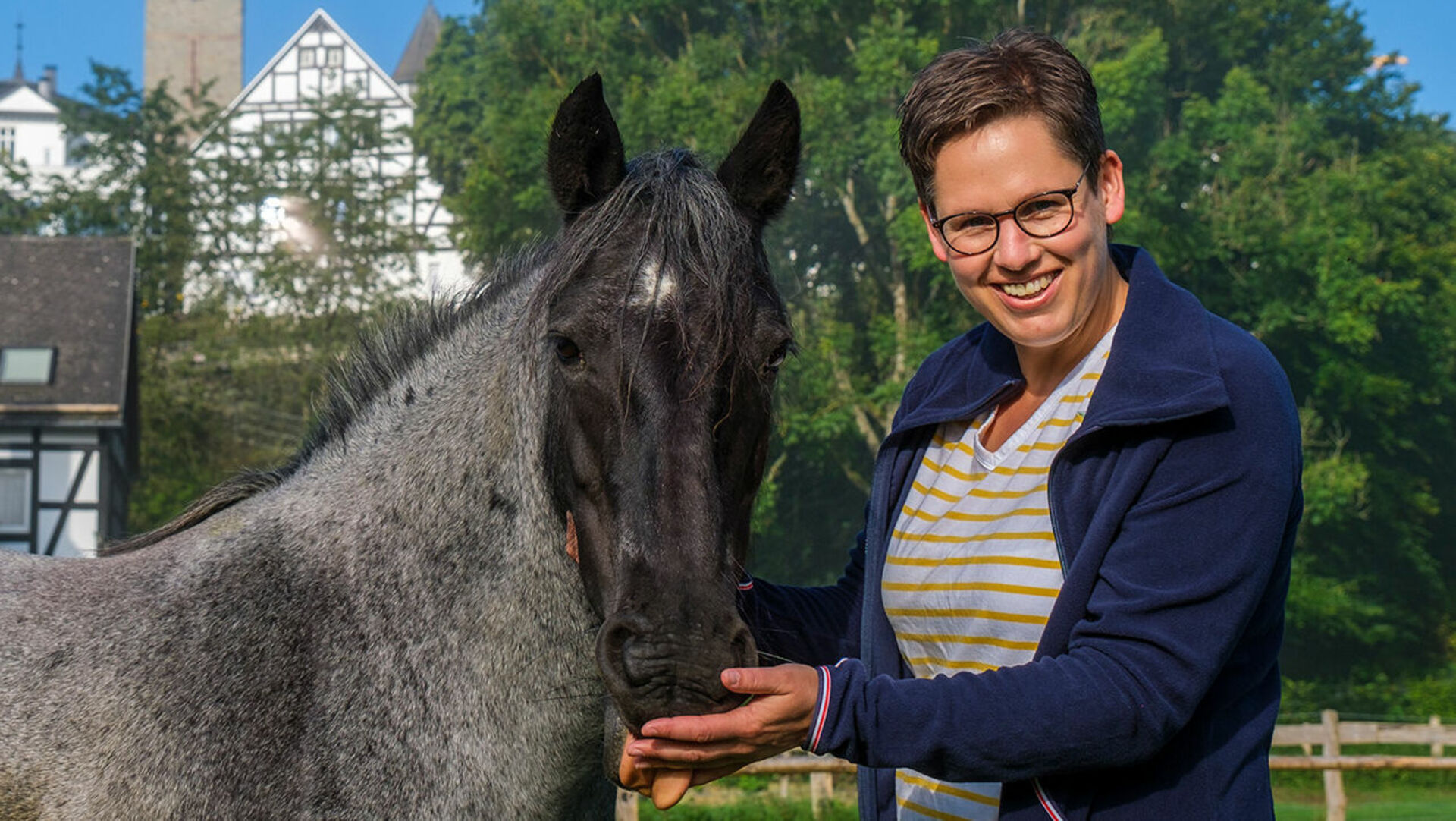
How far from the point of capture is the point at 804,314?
27.6m

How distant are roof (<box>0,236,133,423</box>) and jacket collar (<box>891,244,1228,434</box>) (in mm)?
21429

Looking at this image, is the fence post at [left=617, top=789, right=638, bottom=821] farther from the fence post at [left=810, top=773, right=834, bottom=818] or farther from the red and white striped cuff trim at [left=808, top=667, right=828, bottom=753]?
the red and white striped cuff trim at [left=808, top=667, right=828, bottom=753]

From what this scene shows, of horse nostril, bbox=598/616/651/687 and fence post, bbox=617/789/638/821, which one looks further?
fence post, bbox=617/789/638/821

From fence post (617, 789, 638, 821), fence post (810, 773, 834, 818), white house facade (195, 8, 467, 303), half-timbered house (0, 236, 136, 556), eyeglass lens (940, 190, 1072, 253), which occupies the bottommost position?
fence post (810, 773, 834, 818)

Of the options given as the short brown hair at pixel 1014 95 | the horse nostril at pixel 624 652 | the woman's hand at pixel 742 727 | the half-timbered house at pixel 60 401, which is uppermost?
the half-timbered house at pixel 60 401

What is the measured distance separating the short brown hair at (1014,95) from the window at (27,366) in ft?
73.8

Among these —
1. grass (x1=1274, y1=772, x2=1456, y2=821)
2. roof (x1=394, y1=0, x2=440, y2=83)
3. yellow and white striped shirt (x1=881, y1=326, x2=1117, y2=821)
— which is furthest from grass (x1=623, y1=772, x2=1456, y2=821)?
roof (x1=394, y1=0, x2=440, y2=83)

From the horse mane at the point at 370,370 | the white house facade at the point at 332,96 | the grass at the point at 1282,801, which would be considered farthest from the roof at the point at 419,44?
the horse mane at the point at 370,370

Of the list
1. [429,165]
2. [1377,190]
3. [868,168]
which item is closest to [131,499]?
[429,165]

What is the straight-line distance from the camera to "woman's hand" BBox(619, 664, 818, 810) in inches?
83.7

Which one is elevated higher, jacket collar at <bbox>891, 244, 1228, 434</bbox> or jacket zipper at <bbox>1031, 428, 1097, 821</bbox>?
jacket collar at <bbox>891, 244, 1228, 434</bbox>

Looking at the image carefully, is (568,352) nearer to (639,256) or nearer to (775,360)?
(639,256)

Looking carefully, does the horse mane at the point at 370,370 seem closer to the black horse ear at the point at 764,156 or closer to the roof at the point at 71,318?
the black horse ear at the point at 764,156

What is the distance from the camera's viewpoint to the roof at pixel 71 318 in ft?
69.6
